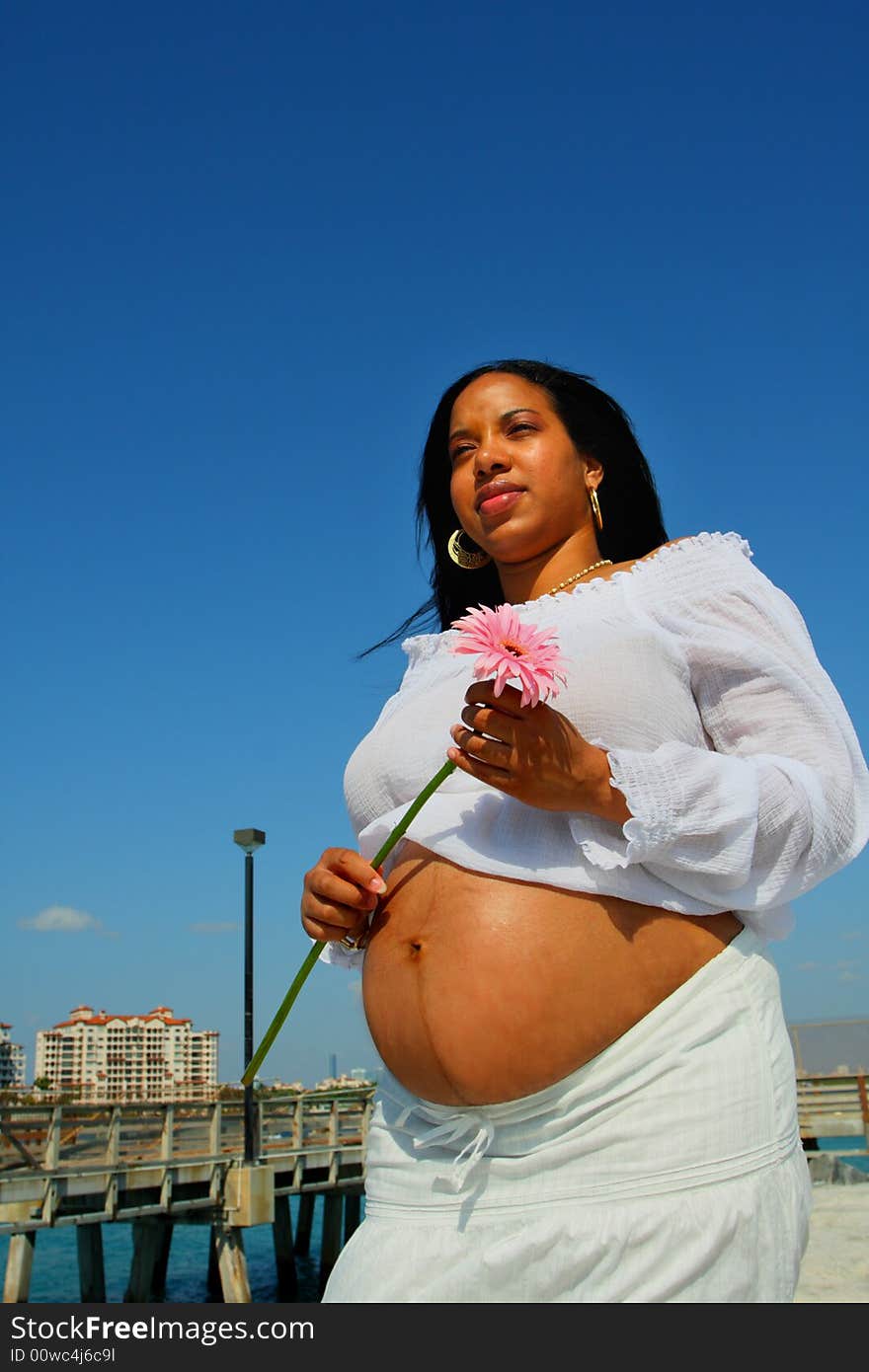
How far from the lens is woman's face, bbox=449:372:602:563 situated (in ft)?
8.38

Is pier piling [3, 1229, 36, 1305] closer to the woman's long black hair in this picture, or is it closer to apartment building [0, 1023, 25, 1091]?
the woman's long black hair

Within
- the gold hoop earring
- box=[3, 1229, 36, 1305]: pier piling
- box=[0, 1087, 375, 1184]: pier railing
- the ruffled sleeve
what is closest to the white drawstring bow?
the ruffled sleeve

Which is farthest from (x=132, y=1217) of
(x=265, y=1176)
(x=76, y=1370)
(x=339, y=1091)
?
(x=76, y=1370)

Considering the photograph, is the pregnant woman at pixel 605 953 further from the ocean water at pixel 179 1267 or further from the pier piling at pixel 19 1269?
the ocean water at pixel 179 1267

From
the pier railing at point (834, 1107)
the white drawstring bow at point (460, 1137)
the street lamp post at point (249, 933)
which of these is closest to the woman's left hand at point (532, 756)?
the white drawstring bow at point (460, 1137)

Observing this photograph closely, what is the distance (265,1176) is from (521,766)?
63.0ft

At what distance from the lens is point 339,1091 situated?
2450 cm

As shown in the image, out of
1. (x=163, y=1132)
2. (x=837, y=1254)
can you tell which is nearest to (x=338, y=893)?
(x=837, y=1254)

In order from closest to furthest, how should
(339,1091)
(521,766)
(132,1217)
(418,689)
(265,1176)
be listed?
(521,766), (418,689), (132,1217), (265,1176), (339,1091)

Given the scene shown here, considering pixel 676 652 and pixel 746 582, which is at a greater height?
pixel 746 582

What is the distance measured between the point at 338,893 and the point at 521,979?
1.37 feet

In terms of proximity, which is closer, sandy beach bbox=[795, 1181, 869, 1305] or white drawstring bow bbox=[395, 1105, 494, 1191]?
white drawstring bow bbox=[395, 1105, 494, 1191]

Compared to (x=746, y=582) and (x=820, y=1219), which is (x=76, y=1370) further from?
(x=820, y=1219)

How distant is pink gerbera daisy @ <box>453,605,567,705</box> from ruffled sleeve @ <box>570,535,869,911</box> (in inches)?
8.4
